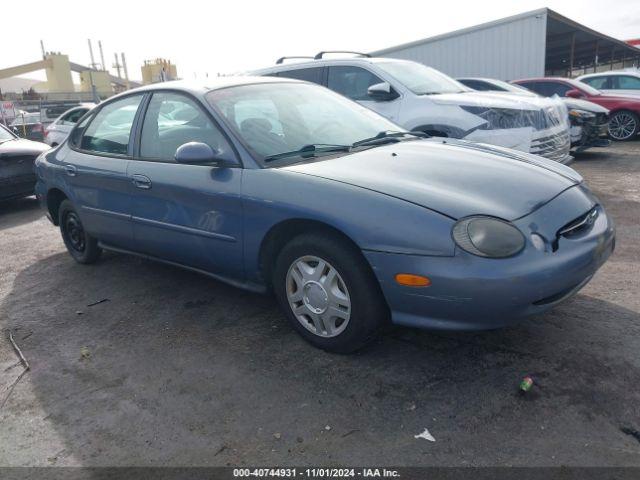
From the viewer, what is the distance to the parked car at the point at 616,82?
39.5 feet

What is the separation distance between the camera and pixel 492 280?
2.49 metres

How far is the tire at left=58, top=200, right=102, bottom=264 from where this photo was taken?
4918 mm

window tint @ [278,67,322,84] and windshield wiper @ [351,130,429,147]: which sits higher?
window tint @ [278,67,322,84]

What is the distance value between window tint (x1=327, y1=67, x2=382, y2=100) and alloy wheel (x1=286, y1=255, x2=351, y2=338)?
4465 millimetres

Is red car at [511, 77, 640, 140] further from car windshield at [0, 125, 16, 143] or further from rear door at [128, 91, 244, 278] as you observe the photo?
car windshield at [0, 125, 16, 143]

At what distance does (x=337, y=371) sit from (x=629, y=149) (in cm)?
988

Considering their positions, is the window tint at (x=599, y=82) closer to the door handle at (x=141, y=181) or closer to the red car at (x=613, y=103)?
the red car at (x=613, y=103)

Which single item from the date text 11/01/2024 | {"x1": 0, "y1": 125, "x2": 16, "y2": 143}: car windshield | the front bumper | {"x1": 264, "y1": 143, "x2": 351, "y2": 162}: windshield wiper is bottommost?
the date text 11/01/2024

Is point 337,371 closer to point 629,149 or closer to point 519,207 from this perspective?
point 519,207

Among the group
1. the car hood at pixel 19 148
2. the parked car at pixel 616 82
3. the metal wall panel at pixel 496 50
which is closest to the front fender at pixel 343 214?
the car hood at pixel 19 148

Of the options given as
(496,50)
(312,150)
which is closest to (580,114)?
(312,150)

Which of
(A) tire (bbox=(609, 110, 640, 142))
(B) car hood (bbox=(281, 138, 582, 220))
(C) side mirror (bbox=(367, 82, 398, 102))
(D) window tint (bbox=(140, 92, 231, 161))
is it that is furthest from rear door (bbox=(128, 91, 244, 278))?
(A) tire (bbox=(609, 110, 640, 142))

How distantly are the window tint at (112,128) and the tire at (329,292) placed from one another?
1.85m

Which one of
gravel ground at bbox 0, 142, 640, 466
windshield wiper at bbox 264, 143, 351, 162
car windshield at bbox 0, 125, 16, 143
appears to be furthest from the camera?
car windshield at bbox 0, 125, 16, 143
